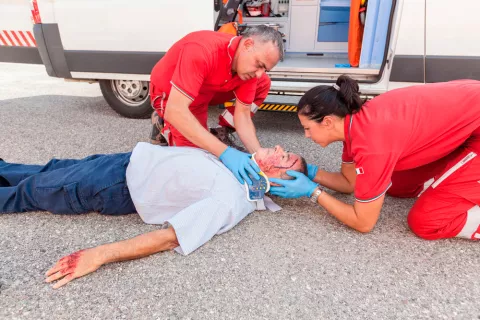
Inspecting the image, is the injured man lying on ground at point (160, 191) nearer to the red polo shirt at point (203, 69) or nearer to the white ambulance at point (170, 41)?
the red polo shirt at point (203, 69)

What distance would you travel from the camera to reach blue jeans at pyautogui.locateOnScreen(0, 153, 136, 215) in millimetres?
2039

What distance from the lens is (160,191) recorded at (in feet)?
6.59

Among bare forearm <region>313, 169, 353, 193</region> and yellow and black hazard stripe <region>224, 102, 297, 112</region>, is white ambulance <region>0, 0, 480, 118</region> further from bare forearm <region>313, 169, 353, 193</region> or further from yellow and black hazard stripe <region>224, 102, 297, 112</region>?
bare forearm <region>313, 169, 353, 193</region>

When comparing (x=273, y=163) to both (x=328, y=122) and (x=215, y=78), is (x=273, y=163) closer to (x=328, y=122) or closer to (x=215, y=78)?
(x=328, y=122)

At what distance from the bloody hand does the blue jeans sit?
1.54 ft

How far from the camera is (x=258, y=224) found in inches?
88.0

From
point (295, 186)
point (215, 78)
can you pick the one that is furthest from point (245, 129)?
point (295, 186)

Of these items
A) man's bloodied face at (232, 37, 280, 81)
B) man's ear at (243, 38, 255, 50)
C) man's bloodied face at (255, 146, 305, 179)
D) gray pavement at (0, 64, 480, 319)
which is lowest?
gray pavement at (0, 64, 480, 319)

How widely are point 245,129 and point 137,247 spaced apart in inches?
57.8

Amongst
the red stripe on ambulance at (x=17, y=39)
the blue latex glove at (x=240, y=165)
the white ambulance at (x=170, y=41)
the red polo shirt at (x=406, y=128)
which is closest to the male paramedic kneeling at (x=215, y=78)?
the blue latex glove at (x=240, y=165)

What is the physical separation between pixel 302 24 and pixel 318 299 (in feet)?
16.4

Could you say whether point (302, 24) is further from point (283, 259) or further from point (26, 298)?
point (26, 298)

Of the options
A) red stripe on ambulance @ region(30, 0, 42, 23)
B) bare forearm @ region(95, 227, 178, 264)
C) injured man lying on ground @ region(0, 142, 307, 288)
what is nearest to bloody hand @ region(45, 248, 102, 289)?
bare forearm @ region(95, 227, 178, 264)

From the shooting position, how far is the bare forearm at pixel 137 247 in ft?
5.49
